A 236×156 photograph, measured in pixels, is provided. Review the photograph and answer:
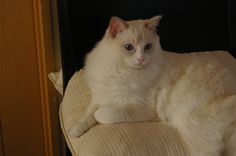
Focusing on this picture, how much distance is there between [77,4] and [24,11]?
218 mm

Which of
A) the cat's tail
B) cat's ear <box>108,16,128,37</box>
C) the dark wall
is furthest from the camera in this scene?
the dark wall

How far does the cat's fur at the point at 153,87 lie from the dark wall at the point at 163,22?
292 millimetres

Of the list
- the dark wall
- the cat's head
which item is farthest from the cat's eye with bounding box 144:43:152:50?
the dark wall

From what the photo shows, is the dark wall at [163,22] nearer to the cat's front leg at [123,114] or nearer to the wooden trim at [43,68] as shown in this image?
the wooden trim at [43,68]

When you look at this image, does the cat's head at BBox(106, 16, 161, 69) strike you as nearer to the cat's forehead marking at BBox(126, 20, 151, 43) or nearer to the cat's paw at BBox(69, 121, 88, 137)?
the cat's forehead marking at BBox(126, 20, 151, 43)

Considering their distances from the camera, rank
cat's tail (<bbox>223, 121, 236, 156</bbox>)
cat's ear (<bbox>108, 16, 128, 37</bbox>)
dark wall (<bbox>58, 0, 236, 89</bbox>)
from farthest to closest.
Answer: dark wall (<bbox>58, 0, 236, 89</bbox>), cat's ear (<bbox>108, 16, 128, 37</bbox>), cat's tail (<bbox>223, 121, 236, 156</bbox>)

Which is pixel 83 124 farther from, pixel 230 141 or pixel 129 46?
pixel 230 141

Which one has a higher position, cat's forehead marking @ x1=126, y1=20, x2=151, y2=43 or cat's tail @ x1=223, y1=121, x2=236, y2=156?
cat's forehead marking @ x1=126, y1=20, x2=151, y2=43

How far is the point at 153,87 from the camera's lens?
53.4 inches

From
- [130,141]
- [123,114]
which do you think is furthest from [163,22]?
[130,141]

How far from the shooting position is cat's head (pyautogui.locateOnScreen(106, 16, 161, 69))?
128cm

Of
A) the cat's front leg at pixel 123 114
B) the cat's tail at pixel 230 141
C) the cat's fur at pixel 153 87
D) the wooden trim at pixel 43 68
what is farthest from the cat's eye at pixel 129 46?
the wooden trim at pixel 43 68

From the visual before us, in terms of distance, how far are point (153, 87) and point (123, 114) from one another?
16 centimetres

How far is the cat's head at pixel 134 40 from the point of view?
1.28m
